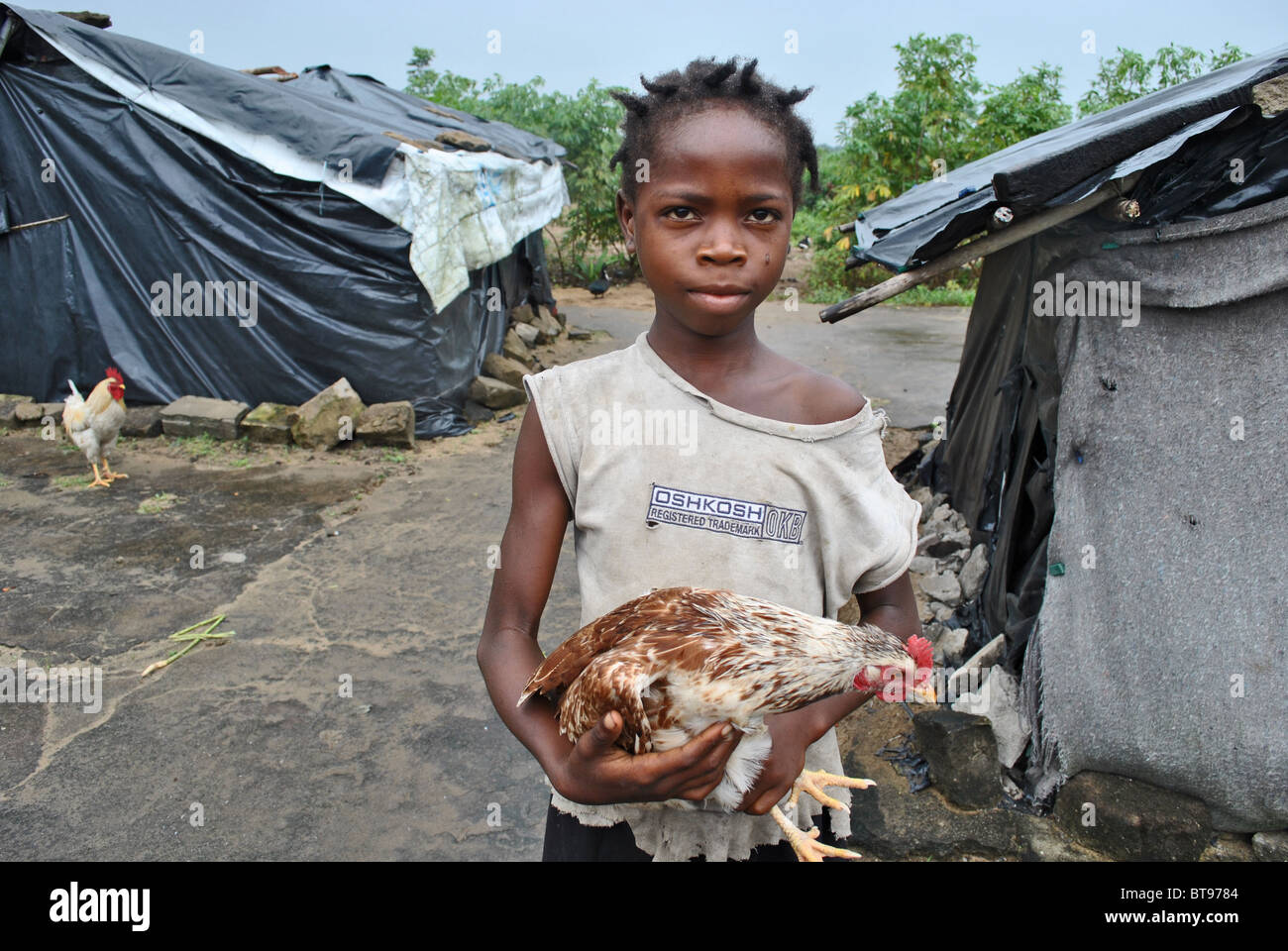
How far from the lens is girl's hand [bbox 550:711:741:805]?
4.42 ft

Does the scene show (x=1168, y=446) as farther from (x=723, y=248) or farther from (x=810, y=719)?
(x=723, y=248)

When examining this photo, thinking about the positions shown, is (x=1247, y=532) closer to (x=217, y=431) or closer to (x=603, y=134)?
(x=217, y=431)

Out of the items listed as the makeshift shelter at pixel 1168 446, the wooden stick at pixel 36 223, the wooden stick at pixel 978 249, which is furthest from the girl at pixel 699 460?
the wooden stick at pixel 36 223

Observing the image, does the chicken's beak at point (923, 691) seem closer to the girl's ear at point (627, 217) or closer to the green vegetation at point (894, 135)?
the girl's ear at point (627, 217)

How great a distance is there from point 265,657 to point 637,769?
4.43 metres

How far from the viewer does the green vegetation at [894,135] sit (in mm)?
16688

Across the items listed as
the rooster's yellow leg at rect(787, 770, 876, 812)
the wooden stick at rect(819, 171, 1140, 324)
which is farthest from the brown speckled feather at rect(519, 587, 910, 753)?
the wooden stick at rect(819, 171, 1140, 324)

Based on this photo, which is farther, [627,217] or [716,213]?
[627,217]

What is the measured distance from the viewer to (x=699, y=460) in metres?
1.56

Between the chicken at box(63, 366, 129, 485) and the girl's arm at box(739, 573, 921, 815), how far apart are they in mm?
8218

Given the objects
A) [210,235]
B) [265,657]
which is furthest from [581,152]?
[265,657]

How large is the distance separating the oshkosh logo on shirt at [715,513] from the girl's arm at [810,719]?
0.29 m

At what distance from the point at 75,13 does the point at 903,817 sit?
456 inches

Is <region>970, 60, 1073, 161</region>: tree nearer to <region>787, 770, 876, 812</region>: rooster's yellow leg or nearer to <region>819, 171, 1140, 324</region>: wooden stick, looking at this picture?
<region>819, 171, 1140, 324</region>: wooden stick
